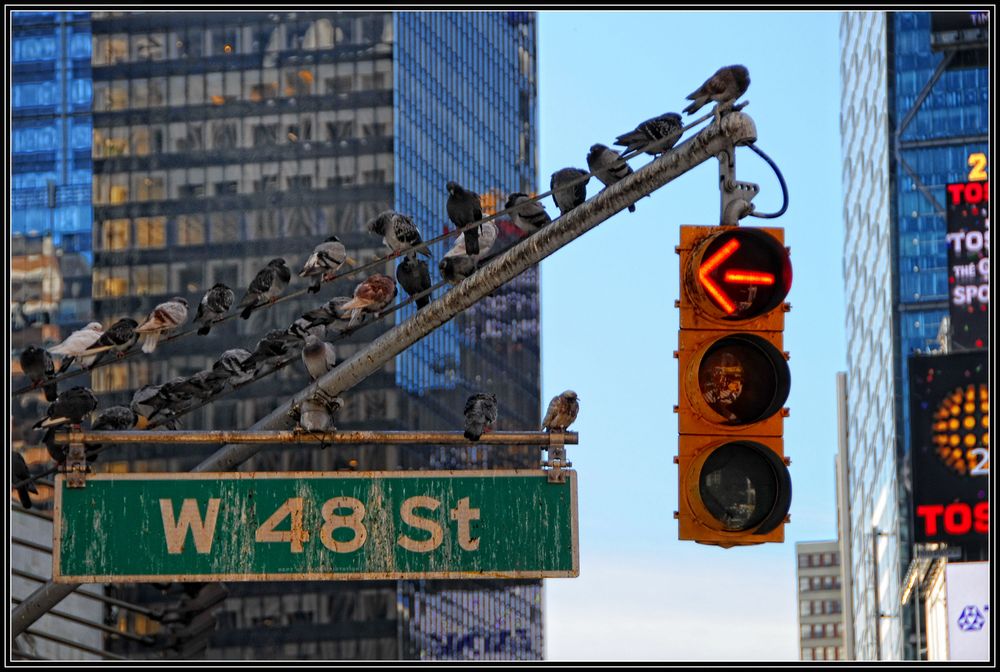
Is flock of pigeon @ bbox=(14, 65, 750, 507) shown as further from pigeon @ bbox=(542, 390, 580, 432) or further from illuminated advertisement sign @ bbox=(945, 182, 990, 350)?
illuminated advertisement sign @ bbox=(945, 182, 990, 350)

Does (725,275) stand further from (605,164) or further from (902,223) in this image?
(902,223)

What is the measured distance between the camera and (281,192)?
128125mm

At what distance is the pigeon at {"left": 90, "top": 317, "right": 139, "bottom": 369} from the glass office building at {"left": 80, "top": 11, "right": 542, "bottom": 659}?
332 ft

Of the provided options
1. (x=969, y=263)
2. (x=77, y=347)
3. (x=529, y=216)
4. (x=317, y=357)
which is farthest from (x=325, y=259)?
(x=969, y=263)

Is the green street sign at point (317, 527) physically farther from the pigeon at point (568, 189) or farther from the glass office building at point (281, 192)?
the glass office building at point (281, 192)

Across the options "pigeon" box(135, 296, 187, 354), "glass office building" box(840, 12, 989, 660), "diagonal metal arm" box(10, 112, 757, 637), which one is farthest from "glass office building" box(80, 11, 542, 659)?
"diagonal metal arm" box(10, 112, 757, 637)

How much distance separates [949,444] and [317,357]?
70319 mm

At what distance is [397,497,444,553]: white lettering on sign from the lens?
523 inches

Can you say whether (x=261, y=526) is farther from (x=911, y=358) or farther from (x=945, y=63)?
(x=945, y=63)

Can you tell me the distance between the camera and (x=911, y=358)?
8056 centimetres

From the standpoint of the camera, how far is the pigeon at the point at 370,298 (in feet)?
51.3

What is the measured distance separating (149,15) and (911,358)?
64719 millimetres

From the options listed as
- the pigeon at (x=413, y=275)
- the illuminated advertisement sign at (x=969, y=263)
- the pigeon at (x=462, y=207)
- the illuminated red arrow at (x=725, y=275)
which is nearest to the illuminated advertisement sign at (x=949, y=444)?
the illuminated advertisement sign at (x=969, y=263)

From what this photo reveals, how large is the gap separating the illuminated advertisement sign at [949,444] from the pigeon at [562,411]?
65249 mm
